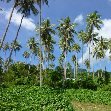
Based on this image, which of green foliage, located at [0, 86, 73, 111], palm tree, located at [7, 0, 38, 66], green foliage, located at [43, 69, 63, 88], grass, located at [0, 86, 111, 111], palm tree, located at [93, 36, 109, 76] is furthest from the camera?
palm tree, located at [93, 36, 109, 76]

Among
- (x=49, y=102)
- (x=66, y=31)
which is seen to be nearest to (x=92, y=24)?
(x=66, y=31)

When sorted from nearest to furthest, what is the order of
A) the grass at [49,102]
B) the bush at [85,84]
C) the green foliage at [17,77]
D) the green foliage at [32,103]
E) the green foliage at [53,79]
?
the green foliage at [32,103], the grass at [49,102], the green foliage at [17,77], the bush at [85,84], the green foliage at [53,79]

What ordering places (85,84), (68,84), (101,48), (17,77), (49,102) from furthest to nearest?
(101,48)
(17,77)
(85,84)
(68,84)
(49,102)

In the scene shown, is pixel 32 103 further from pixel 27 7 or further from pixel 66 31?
pixel 66 31

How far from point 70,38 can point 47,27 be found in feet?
19.7

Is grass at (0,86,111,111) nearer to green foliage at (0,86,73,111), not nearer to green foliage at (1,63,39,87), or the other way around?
green foliage at (0,86,73,111)

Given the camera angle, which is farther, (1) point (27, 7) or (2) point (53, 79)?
(2) point (53, 79)

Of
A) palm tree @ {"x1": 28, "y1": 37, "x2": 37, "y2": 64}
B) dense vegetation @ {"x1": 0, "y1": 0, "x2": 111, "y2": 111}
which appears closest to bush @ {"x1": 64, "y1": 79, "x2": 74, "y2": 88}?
dense vegetation @ {"x1": 0, "y1": 0, "x2": 111, "y2": 111}

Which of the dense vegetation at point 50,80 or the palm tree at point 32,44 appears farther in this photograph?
the palm tree at point 32,44

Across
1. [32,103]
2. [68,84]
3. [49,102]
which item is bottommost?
[32,103]

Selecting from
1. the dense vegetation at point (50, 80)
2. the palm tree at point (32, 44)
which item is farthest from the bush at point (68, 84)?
the palm tree at point (32, 44)

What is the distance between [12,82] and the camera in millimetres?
64438

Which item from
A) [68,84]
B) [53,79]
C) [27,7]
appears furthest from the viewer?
[53,79]

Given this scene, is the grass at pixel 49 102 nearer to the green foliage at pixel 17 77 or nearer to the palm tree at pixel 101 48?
the green foliage at pixel 17 77
